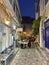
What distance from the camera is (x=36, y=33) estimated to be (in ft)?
79.1

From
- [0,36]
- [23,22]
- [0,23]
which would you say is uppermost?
[23,22]

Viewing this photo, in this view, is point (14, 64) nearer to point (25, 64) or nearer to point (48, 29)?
point (25, 64)

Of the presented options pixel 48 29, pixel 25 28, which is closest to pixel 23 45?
pixel 48 29

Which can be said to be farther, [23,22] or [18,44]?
[23,22]

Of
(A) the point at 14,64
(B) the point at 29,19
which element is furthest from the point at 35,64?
(B) the point at 29,19

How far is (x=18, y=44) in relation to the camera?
2189cm

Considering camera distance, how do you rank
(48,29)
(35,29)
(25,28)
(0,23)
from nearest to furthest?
(0,23) → (48,29) → (35,29) → (25,28)

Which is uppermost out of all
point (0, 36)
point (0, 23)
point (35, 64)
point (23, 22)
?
point (23, 22)

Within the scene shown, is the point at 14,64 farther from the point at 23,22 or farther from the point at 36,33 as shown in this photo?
the point at 23,22

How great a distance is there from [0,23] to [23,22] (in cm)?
3564

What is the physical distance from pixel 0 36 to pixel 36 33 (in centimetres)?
1555

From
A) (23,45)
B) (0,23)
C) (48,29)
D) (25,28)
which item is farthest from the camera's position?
(25,28)

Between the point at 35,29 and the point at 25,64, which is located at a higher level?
the point at 35,29

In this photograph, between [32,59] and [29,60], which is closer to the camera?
[29,60]
